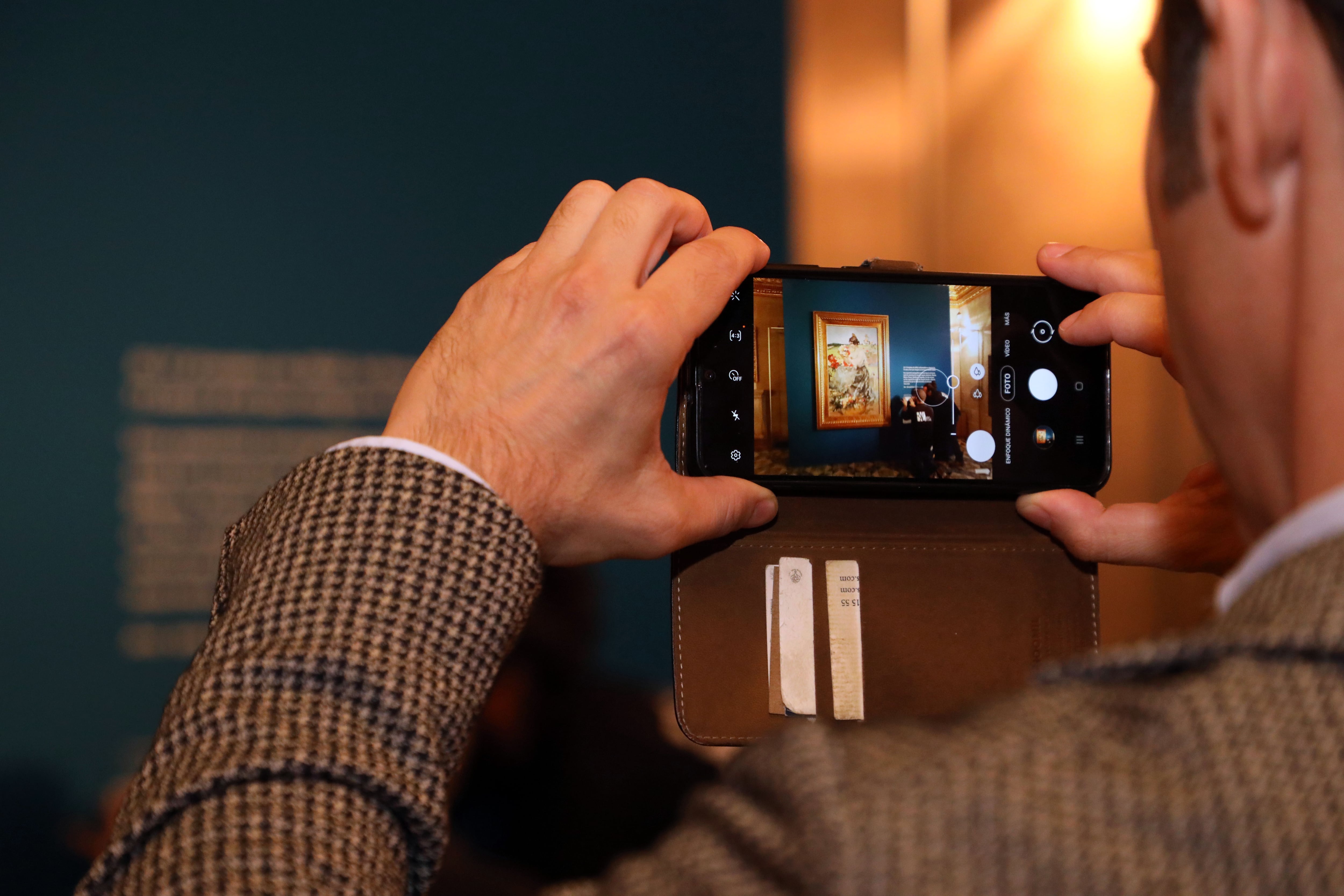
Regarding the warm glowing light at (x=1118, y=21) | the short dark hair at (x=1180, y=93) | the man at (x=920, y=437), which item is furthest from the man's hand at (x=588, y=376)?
the warm glowing light at (x=1118, y=21)

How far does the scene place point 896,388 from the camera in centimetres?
54

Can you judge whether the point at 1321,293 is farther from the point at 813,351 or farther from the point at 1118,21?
the point at 1118,21

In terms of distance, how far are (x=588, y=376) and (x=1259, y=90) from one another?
11.8 inches

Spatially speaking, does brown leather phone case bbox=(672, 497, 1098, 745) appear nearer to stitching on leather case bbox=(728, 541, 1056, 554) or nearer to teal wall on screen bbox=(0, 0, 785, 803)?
stitching on leather case bbox=(728, 541, 1056, 554)

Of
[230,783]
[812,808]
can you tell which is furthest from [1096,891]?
[230,783]

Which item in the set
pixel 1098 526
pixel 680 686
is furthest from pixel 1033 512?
pixel 680 686

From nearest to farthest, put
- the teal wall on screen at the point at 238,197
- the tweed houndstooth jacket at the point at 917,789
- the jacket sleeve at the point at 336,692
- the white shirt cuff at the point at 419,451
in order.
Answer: the tweed houndstooth jacket at the point at 917,789 → the jacket sleeve at the point at 336,692 → the white shirt cuff at the point at 419,451 → the teal wall on screen at the point at 238,197

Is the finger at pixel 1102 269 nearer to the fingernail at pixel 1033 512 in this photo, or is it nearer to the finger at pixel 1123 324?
the finger at pixel 1123 324

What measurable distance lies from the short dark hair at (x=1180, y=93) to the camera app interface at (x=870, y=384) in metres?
0.24

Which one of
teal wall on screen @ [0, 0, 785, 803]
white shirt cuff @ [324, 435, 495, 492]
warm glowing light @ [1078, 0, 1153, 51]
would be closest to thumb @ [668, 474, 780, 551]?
white shirt cuff @ [324, 435, 495, 492]

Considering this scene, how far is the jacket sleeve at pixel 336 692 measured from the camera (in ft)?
0.99

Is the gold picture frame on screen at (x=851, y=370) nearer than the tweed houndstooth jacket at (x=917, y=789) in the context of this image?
No

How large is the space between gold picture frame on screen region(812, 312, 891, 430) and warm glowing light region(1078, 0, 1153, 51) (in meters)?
0.54

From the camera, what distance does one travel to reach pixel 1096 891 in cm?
18
